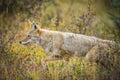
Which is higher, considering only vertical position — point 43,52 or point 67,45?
point 67,45

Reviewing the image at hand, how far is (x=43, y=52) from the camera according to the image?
32.5ft

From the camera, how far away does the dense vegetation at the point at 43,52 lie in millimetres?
8078

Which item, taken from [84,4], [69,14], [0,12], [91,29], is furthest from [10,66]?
[84,4]

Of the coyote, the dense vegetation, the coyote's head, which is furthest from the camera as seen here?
the coyote's head

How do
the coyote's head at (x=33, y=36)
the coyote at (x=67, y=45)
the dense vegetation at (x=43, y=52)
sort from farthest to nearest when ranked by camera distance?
the coyote's head at (x=33, y=36) < the coyote at (x=67, y=45) < the dense vegetation at (x=43, y=52)

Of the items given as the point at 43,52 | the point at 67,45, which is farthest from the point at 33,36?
the point at 67,45

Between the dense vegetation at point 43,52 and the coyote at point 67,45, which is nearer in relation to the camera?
the dense vegetation at point 43,52

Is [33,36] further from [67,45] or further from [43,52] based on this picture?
[67,45]

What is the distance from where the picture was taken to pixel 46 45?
9.52 meters

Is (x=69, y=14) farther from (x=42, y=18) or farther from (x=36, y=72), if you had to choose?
(x=36, y=72)

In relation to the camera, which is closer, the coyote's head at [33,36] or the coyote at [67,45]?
the coyote at [67,45]

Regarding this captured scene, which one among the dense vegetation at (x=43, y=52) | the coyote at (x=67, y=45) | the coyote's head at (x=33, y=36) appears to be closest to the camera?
the dense vegetation at (x=43, y=52)

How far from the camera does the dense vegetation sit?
26.5 feet

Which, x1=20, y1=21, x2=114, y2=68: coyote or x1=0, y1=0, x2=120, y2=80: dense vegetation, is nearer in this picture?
x1=0, y1=0, x2=120, y2=80: dense vegetation
